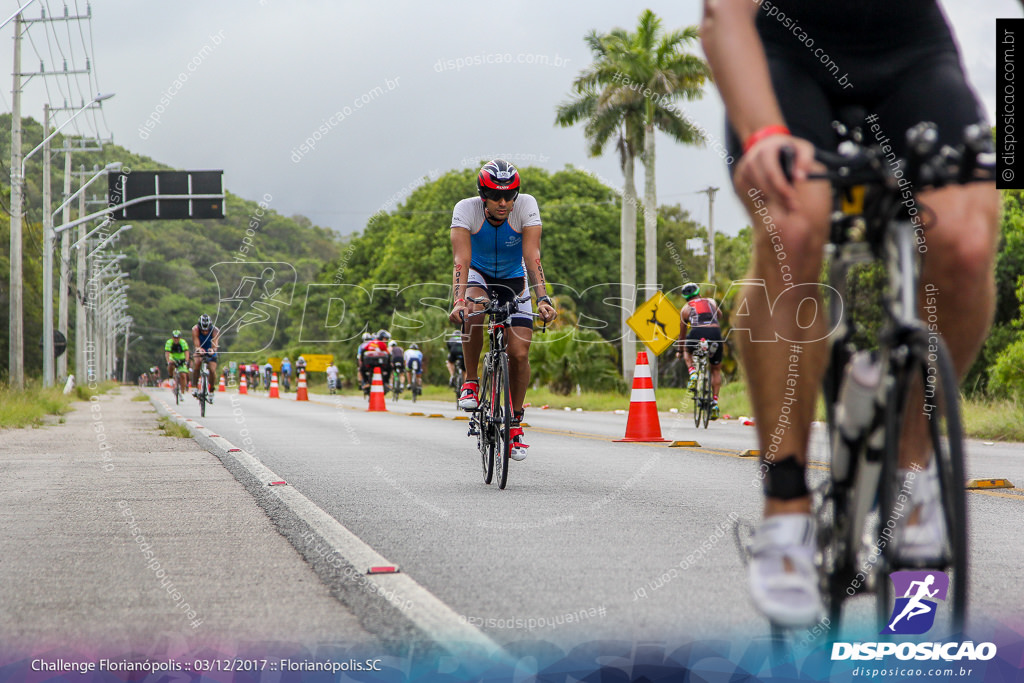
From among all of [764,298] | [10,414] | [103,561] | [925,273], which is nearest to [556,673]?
[764,298]

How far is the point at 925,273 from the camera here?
2.50m

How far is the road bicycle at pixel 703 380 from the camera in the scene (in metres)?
15.1

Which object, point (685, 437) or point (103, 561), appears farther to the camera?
point (685, 437)

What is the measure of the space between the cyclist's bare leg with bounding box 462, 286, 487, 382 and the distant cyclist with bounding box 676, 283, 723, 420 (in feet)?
25.0

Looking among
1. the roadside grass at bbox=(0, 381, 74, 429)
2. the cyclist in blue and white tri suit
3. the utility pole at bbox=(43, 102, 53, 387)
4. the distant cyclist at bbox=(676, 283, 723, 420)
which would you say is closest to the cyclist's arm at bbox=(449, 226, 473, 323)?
the cyclist in blue and white tri suit

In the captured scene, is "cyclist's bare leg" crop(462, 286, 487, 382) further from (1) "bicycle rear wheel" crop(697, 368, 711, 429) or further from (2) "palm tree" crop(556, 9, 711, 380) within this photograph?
(2) "palm tree" crop(556, 9, 711, 380)

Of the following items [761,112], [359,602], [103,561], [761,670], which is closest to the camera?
[761,112]

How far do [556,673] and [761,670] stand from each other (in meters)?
0.49

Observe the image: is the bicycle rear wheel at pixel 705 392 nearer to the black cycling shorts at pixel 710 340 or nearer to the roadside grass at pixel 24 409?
the black cycling shorts at pixel 710 340

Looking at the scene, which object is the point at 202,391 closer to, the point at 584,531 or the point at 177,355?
the point at 177,355

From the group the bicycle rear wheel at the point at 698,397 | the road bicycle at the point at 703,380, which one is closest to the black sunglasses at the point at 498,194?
the road bicycle at the point at 703,380

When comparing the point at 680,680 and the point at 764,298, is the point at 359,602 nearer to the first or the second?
the point at 680,680

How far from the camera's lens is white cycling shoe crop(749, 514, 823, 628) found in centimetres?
228

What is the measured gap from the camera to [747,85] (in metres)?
2.49
